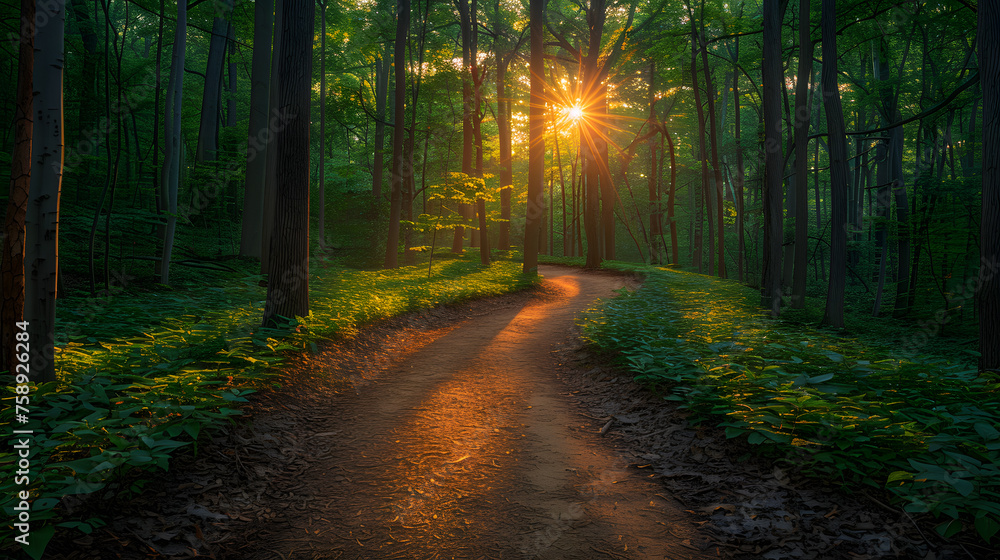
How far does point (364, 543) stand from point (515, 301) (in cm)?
1004

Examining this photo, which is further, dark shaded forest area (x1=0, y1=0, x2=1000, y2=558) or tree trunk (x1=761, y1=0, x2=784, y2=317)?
tree trunk (x1=761, y1=0, x2=784, y2=317)

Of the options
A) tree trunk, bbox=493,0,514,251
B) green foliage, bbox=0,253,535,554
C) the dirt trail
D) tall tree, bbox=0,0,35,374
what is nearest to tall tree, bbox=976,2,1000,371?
the dirt trail

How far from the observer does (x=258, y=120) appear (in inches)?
482

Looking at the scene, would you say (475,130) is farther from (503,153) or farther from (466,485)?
(466,485)

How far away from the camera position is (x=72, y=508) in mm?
2553

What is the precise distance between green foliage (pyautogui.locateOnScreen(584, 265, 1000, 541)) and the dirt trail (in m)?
1.01

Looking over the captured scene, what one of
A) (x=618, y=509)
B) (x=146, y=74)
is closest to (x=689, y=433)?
(x=618, y=509)

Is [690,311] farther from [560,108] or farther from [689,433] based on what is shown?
[560,108]

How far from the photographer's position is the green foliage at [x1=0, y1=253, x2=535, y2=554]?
2.67 metres

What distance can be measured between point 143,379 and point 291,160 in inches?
146

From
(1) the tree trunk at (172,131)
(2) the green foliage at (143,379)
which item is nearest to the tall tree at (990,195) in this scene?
(2) the green foliage at (143,379)

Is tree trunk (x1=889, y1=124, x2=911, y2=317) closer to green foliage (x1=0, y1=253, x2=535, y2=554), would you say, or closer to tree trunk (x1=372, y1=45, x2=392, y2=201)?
green foliage (x1=0, y1=253, x2=535, y2=554)

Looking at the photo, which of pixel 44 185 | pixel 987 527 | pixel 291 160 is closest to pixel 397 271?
pixel 291 160

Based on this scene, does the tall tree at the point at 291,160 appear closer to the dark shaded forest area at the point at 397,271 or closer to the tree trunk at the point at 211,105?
the dark shaded forest area at the point at 397,271
